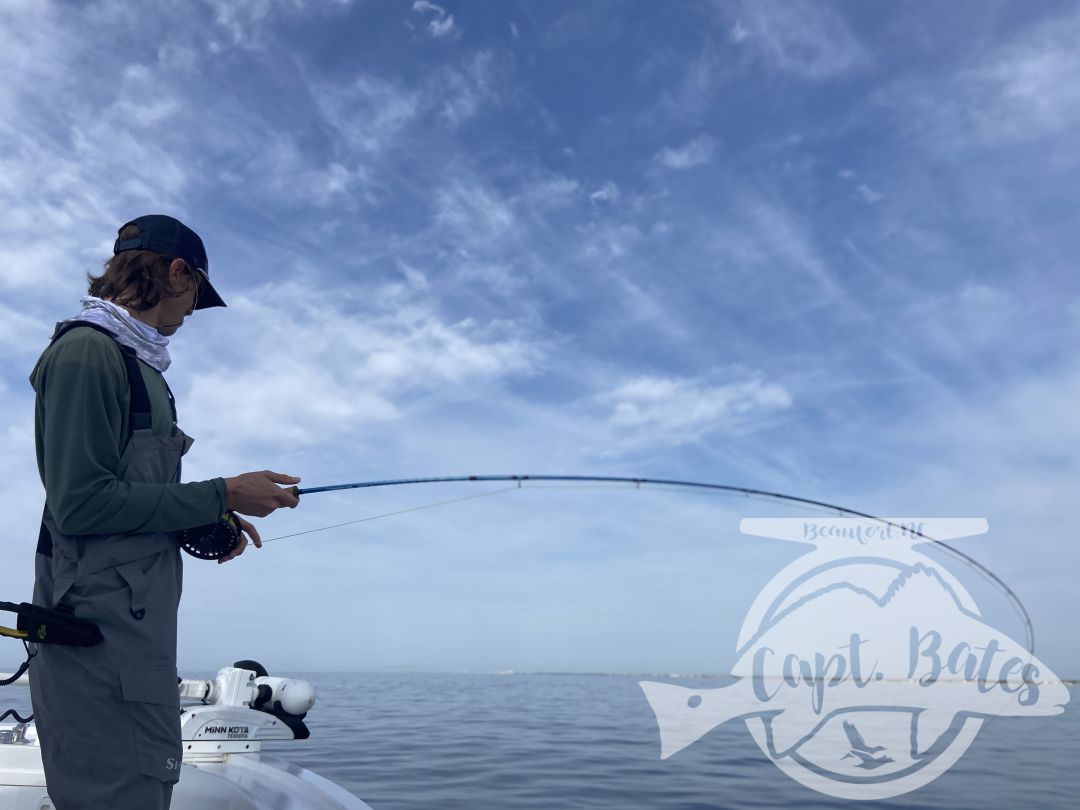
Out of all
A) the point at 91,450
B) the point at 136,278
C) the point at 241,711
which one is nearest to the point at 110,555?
the point at 91,450

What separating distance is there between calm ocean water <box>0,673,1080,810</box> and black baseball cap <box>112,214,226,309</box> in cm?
623

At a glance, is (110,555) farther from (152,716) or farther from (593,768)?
(593,768)

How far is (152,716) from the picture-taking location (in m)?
2.06

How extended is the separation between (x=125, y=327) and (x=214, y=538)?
701 millimetres

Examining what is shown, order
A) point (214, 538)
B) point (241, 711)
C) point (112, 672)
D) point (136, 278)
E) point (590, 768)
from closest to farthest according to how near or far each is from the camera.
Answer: point (112, 672)
point (136, 278)
point (214, 538)
point (241, 711)
point (590, 768)

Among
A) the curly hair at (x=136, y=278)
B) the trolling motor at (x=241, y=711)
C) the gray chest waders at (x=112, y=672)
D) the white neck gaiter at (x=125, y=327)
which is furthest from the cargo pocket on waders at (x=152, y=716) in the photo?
the trolling motor at (x=241, y=711)

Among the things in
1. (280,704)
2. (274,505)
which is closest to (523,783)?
(280,704)

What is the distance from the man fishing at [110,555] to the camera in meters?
1.98

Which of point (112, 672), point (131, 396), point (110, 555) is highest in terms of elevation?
point (131, 396)

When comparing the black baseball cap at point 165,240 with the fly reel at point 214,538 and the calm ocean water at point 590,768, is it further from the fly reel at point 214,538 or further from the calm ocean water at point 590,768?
the calm ocean water at point 590,768

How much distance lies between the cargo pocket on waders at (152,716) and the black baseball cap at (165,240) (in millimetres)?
1186

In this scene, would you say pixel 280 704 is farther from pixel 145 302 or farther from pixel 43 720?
pixel 145 302

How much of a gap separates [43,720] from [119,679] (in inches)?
9.2

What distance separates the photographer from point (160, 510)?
6.86ft
